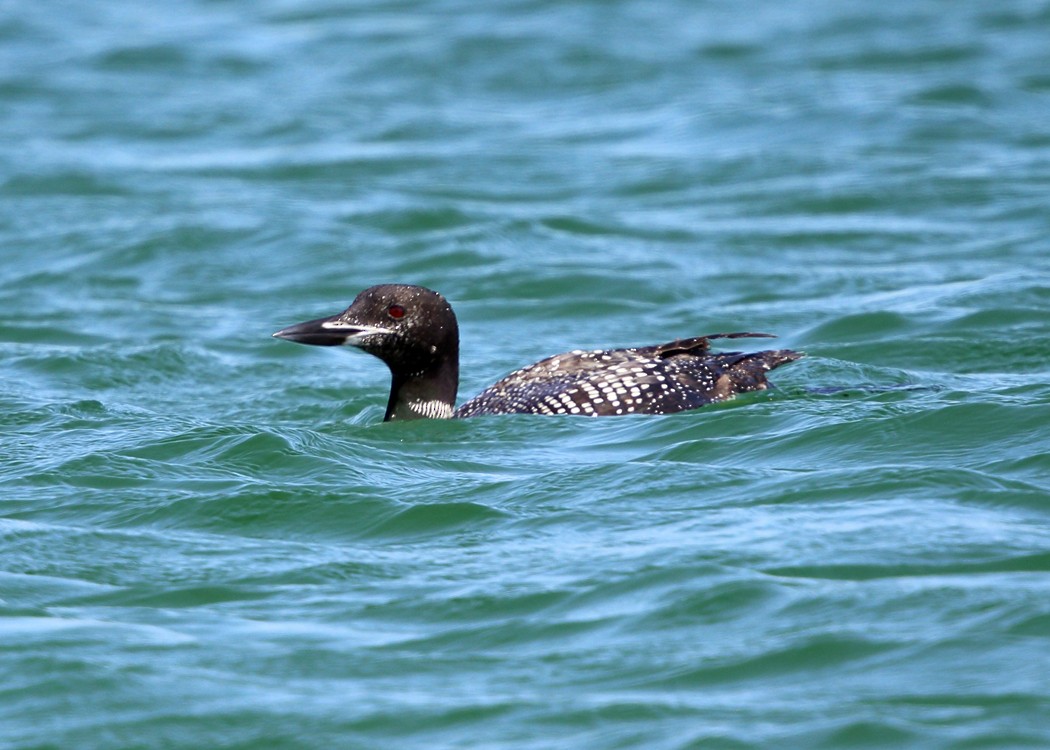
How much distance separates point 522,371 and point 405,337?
597 mm

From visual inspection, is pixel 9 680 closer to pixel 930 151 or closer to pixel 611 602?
pixel 611 602

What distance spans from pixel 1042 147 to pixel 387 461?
30.1 feet

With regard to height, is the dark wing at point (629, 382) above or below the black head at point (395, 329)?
below

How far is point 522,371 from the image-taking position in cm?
826

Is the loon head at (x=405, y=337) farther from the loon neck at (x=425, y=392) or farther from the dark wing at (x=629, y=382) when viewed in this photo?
the dark wing at (x=629, y=382)

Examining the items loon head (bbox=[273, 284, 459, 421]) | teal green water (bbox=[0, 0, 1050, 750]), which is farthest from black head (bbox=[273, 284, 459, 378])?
teal green water (bbox=[0, 0, 1050, 750])

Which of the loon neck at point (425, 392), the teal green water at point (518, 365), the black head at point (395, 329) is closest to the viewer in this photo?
the teal green water at point (518, 365)

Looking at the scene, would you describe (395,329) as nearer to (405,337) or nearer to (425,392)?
(405,337)

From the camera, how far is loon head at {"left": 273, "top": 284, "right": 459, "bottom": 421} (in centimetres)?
786

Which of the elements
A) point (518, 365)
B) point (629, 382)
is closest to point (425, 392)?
point (629, 382)

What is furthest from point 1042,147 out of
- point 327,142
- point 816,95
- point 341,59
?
point 341,59

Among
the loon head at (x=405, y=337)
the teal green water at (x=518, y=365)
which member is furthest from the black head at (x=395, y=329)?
the teal green water at (x=518, y=365)

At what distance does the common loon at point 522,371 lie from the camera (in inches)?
310

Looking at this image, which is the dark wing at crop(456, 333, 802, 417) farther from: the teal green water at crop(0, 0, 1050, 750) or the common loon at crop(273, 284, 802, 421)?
the teal green water at crop(0, 0, 1050, 750)
